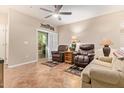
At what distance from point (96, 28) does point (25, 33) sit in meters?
3.57

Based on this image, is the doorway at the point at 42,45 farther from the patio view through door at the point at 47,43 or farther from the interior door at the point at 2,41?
the interior door at the point at 2,41

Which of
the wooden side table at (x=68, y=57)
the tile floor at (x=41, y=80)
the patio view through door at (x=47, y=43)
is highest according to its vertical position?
the patio view through door at (x=47, y=43)

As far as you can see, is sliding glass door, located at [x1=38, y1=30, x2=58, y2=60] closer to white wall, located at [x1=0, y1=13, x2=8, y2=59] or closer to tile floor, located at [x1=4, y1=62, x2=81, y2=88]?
white wall, located at [x1=0, y1=13, x2=8, y2=59]

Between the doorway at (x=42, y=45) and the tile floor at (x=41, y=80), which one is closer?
the tile floor at (x=41, y=80)

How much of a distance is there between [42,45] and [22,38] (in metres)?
2.23

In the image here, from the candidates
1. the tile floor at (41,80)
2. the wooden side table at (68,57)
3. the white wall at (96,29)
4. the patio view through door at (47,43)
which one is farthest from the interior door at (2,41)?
the white wall at (96,29)

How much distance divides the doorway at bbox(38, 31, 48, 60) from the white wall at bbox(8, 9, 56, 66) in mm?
947

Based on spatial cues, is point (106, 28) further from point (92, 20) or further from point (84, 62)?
point (84, 62)

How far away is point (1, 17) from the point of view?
5.21 meters

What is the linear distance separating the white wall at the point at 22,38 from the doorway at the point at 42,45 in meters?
0.95

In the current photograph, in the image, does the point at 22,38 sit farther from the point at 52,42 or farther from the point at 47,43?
the point at 52,42

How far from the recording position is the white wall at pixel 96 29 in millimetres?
4809
